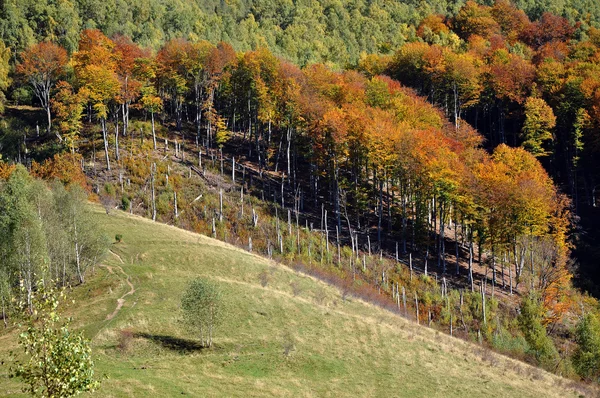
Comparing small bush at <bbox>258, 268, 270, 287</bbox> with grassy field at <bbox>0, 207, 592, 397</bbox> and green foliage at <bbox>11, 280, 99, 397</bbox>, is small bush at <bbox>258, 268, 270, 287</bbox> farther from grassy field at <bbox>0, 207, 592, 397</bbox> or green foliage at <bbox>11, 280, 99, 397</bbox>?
green foliage at <bbox>11, 280, 99, 397</bbox>

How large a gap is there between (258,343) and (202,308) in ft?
18.1

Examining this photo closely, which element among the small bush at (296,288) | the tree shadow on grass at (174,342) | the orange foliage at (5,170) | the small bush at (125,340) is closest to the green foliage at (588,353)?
the small bush at (296,288)

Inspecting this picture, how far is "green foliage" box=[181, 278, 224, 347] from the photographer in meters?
46.0

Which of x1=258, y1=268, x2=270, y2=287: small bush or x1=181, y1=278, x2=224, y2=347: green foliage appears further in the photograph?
x1=258, y1=268, x2=270, y2=287: small bush

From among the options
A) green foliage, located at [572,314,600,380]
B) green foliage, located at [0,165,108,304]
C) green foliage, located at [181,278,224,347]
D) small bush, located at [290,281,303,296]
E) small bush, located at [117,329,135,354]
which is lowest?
green foliage, located at [572,314,600,380]

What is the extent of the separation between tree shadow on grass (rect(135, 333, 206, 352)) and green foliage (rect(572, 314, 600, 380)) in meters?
39.0

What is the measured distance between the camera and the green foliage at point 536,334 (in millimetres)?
63531

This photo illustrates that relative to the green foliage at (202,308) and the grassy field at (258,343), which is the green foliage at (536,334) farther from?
the green foliage at (202,308)

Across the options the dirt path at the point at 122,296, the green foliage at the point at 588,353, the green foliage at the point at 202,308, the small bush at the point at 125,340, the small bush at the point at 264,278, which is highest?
the green foliage at the point at 202,308

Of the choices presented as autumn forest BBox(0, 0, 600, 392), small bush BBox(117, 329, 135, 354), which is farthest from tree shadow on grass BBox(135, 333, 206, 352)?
autumn forest BBox(0, 0, 600, 392)

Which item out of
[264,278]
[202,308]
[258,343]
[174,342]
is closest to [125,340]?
[174,342]

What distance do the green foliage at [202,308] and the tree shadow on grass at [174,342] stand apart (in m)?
0.73

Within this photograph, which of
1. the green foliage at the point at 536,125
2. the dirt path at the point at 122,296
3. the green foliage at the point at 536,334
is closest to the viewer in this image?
the dirt path at the point at 122,296

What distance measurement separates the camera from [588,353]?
60781 millimetres
